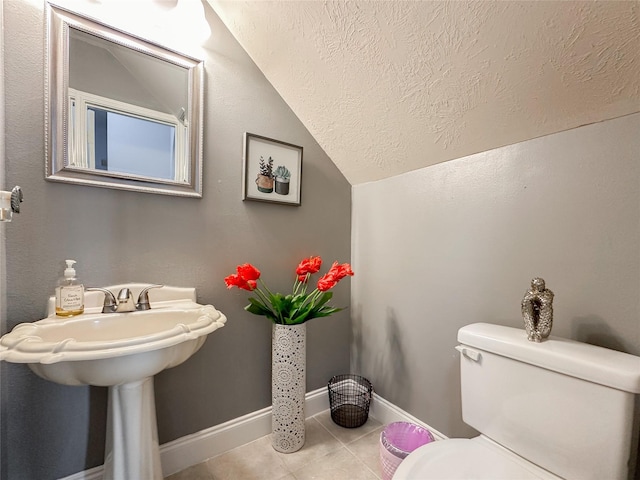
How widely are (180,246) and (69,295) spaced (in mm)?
391

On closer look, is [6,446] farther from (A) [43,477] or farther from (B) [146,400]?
(B) [146,400]

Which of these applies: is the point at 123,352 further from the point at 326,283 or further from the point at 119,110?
the point at 119,110

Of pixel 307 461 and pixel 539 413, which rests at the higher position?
pixel 539 413

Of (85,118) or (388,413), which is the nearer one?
(85,118)

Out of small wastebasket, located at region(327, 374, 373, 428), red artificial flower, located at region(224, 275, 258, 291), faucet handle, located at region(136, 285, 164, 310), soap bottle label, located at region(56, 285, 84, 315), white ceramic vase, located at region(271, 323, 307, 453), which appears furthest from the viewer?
small wastebasket, located at region(327, 374, 373, 428)

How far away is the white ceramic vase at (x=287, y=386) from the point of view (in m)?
1.26

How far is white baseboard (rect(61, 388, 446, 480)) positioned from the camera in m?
1.15

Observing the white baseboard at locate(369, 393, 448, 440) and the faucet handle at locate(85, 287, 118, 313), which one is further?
the white baseboard at locate(369, 393, 448, 440)

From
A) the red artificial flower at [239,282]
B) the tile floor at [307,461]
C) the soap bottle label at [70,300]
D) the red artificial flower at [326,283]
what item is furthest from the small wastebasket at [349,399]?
the soap bottle label at [70,300]

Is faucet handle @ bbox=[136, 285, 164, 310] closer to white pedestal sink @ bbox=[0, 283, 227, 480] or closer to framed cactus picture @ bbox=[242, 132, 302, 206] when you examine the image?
white pedestal sink @ bbox=[0, 283, 227, 480]

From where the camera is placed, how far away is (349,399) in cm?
159

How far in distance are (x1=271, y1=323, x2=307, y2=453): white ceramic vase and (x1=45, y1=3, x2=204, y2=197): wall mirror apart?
780mm

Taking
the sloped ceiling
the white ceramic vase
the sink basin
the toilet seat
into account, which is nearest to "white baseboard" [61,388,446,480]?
the white ceramic vase

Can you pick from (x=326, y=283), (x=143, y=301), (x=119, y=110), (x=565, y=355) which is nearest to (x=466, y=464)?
(x=565, y=355)
